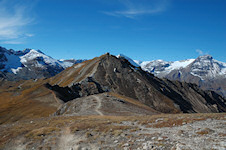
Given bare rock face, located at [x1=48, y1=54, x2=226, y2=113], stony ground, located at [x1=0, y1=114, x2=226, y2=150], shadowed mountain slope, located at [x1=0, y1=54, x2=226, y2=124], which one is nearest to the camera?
stony ground, located at [x1=0, y1=114, x2=226, y2=150]

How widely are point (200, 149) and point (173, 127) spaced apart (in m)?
8.94

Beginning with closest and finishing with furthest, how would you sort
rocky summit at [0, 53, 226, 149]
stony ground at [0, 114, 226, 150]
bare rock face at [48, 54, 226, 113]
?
1. stony ground at [0, 114, 226, 150]
2. rocky summit at [0, 53, 226, 149]
3. bare rock face at [48, 54, 226, 113]

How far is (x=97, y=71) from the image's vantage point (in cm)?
14825

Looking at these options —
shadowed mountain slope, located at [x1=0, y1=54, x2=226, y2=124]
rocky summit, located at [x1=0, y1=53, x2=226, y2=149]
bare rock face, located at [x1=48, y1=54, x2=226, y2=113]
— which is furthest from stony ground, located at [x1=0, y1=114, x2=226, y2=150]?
bare rock face, located at [x1=48, y1=54, x2=226, y2=113]

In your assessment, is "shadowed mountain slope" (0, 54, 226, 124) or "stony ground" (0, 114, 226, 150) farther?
"shadowed mountain slope" (0, 54, 226, 124)

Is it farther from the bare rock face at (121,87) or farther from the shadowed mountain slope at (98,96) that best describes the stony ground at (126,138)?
the bare rock face at (121,87)

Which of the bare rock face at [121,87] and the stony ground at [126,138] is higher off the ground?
the bare rock face at [121,87]

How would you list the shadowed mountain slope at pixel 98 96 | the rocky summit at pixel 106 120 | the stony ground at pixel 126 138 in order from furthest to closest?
the shadowed mountain slope at pixel 98 96 → the rocky summit at pixel 106 120 → the stony ground at pixel 126 138

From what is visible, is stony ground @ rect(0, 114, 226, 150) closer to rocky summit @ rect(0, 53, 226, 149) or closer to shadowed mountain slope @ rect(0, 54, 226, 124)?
rocky summit @ rect(0, 53, 226, 149)

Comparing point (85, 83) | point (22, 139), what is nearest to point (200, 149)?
point (22, 139)

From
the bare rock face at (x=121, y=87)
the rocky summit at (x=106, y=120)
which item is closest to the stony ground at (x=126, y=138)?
the rocky summit at (x=106, y=120)

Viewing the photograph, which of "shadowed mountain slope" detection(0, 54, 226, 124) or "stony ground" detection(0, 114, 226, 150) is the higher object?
"shadowed mountain slope" detection(0, 54, 226, 124)

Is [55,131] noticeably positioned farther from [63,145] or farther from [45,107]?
[45,107]

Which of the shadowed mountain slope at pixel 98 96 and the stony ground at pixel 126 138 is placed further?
the shadowed mountain slope at pixel 98 96
